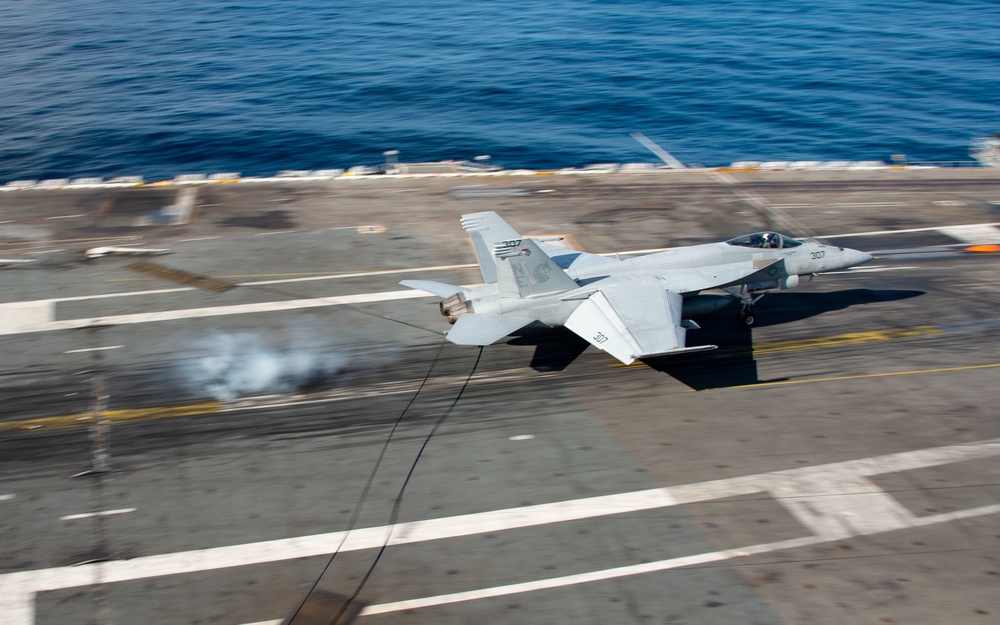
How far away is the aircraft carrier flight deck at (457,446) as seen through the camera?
17.1 meters

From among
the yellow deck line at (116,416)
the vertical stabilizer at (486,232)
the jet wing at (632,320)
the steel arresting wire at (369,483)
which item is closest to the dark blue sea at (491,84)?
the vertical stabilizer at (486,232)

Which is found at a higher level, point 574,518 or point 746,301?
point 746,301

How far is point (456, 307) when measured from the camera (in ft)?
84.6

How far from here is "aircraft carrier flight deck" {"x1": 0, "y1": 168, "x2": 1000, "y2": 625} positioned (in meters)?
17.1

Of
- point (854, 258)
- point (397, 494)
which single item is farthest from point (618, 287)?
point (397, 494)

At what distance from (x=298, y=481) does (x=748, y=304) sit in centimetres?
1667

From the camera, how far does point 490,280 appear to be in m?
27.2

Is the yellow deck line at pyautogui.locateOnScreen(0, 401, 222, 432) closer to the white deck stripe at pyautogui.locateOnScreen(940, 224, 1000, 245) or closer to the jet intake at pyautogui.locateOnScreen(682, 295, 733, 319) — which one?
the jet intake at pyautogui.locateOnScreen(682, 295, 733, 319)

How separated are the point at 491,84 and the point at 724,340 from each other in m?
64.0

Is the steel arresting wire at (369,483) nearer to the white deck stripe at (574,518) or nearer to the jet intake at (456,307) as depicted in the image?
the white deck stripe at (574,518)

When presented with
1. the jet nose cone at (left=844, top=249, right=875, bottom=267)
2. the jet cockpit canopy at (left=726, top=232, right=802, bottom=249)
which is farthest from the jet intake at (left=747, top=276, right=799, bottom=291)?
the jet nose cone at (left=844, top=249, right=875, bottom=267)

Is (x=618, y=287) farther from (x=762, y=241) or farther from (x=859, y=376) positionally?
(x=859, y=376)

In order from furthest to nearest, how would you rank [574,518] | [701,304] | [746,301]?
[746,301] < [701,304] < [574,518]

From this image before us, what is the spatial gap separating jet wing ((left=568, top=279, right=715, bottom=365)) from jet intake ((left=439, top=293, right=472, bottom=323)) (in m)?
3.19
